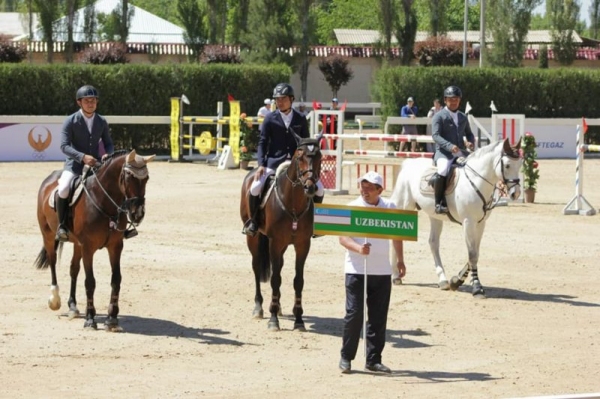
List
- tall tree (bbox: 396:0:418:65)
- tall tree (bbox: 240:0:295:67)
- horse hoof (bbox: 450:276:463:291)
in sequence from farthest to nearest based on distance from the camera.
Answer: tall tree (bbox: 396:0:418:65), tall tree (bbox: 240:0:295:67), horse hoof (bbox: 450:276:463:291)

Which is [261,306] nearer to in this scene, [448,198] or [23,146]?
[448,198]

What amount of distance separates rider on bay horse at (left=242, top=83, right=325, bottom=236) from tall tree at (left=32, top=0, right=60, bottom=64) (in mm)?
41618

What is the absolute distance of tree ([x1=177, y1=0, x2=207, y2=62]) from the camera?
184 ft

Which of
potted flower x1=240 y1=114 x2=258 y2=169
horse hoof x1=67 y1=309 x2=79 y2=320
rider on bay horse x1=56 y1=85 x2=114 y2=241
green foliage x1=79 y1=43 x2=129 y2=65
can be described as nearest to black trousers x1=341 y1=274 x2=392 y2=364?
rider on bay horse x1=56 y1=85 x2=114 y2=241

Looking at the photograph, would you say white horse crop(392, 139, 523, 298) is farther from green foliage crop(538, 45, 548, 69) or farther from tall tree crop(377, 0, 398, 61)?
green foliage crop(538, 45, 548, 69)

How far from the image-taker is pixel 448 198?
1520 cm

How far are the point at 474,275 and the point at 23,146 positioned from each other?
2219 cm

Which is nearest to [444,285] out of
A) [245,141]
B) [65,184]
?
[65,184]

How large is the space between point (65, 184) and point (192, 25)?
44269 millimetres

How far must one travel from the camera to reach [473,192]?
586 inches

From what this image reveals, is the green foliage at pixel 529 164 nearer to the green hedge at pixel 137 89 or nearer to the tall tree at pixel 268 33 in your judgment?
the green hedge at pixel 137 89

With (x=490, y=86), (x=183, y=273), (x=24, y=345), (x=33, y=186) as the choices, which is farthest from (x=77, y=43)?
(x=24, y=345)

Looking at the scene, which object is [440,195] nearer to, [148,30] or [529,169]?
[529,169]

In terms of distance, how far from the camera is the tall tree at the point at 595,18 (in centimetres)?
7194
